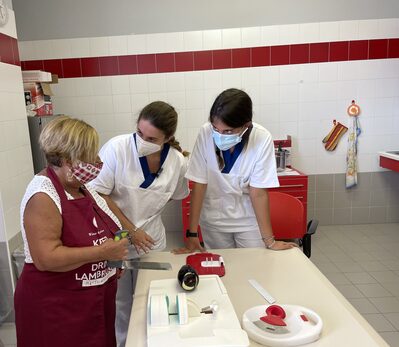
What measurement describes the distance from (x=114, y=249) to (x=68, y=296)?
0.22 meters

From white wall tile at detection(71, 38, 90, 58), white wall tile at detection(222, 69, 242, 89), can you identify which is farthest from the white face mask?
white wall tile at detection(71, 38, 90, 58)

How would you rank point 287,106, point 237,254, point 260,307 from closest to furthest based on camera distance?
point 260,307 < point 237,254 < point 287,106

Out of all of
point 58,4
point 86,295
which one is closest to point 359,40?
point 58,4

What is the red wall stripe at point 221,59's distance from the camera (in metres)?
3.69

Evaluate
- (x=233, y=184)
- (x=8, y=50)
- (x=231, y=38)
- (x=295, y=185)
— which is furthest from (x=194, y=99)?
(x=233, y=184)

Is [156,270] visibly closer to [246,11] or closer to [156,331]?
[156,331]

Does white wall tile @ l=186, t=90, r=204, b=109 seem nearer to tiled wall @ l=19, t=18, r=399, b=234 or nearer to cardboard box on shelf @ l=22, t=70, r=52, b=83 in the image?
tiled wall @ l=19, t=18, r=399, b=234

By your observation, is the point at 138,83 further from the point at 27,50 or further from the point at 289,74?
the point at 289,74

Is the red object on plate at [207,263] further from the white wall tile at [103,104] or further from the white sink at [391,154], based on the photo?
the white sink at [391,154]

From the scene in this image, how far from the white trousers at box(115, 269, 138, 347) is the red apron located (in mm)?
491

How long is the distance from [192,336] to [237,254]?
2.24 ft

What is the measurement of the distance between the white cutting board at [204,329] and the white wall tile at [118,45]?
9.94ft

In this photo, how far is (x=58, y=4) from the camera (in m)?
3.59

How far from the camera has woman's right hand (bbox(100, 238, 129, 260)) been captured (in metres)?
1.18
